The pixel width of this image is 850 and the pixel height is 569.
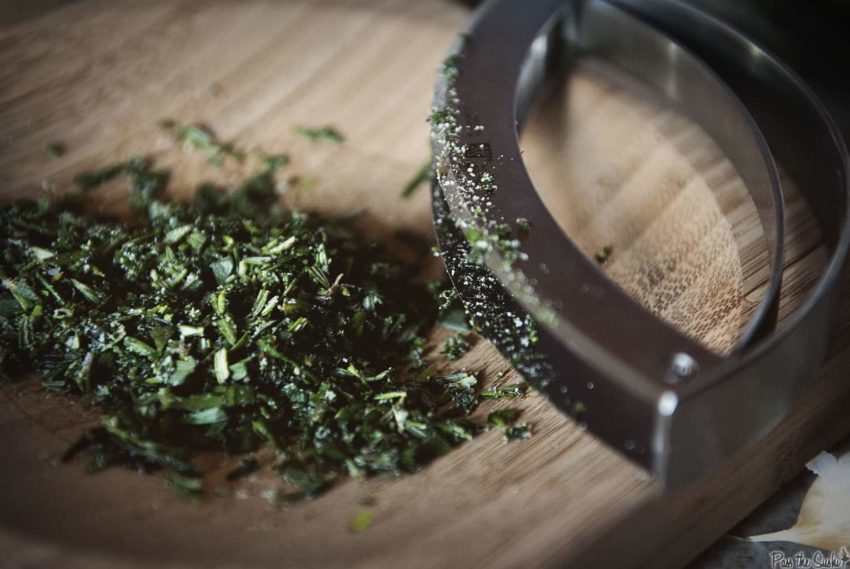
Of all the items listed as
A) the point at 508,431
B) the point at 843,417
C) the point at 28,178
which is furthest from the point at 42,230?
the point at 843,417

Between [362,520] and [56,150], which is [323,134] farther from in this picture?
[362,520]

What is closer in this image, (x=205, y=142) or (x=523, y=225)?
(x=523, y=225)

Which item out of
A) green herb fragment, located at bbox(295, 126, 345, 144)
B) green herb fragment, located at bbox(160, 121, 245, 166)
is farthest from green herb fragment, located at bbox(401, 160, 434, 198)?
green herb fragment, located at bbox(160, 121, 245, 166)

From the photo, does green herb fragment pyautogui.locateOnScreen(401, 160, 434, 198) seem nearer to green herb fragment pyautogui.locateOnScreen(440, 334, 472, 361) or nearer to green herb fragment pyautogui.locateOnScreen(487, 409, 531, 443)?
green herb fragment pyautogui.locateOnScreen(440, 334, 472, 361)

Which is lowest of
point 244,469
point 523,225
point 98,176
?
point 244,469

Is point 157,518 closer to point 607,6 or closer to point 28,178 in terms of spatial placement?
point 28,178

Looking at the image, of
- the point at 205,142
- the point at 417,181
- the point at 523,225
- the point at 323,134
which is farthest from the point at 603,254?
the point at 205,142

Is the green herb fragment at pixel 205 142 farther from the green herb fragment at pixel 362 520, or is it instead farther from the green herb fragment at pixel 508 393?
the green herb fragment at pixel 362 520
